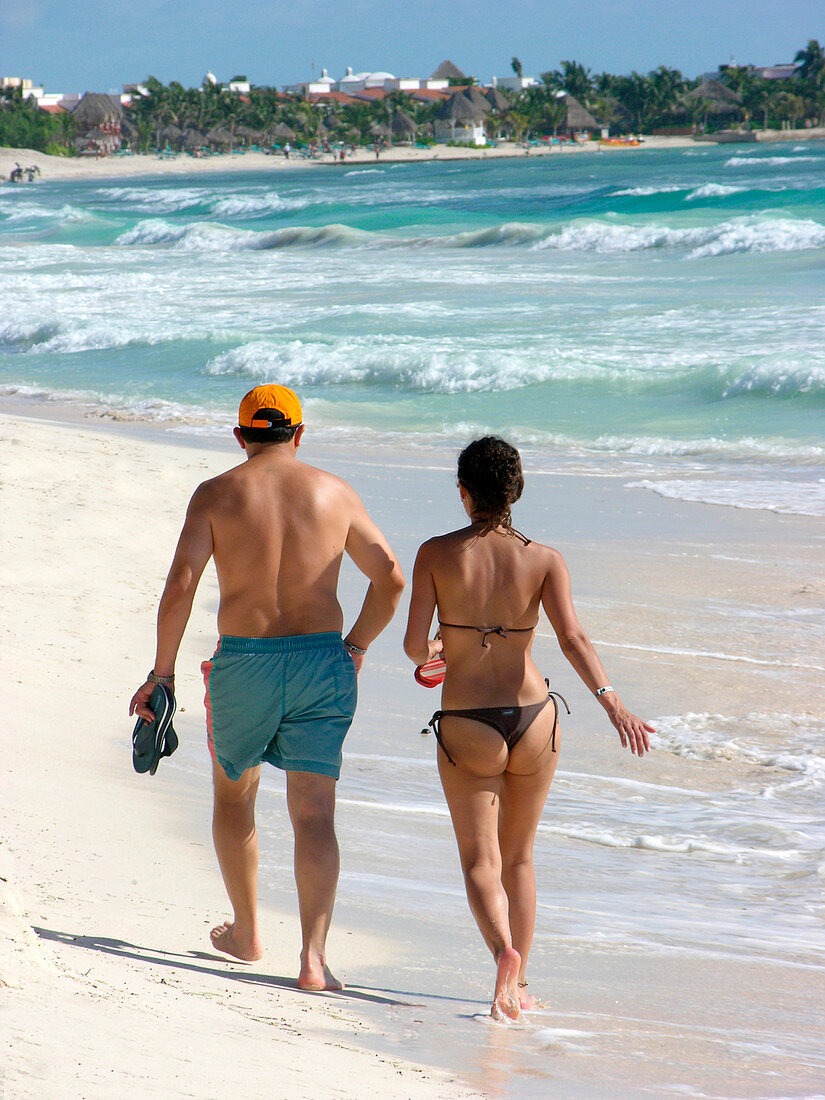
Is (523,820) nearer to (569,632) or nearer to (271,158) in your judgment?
(569,632)

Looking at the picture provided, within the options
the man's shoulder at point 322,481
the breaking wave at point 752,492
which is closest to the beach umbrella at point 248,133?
the breaking wave at point 752,492

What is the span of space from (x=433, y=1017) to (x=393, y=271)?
25.6 m

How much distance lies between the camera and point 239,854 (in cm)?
305

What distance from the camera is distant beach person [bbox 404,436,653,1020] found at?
9.52ft

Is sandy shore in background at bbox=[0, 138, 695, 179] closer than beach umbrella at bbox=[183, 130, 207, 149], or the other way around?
sandy shore in background at bbox=[0, 138, 695, 179]

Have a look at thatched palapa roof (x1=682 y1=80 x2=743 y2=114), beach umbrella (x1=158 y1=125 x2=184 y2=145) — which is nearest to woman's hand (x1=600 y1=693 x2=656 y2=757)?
thatched palapa roof (x1=682 y1=80 x2=743 y2=114)

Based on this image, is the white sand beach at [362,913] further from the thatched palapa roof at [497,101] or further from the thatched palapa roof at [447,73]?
the thatched palapa roof at [447,73]

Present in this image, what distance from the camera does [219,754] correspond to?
3.02 m

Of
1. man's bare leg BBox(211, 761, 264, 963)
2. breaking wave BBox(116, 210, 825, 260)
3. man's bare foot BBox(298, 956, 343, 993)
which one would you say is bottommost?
man's bare foot BBox(298, 956, 343, 993)

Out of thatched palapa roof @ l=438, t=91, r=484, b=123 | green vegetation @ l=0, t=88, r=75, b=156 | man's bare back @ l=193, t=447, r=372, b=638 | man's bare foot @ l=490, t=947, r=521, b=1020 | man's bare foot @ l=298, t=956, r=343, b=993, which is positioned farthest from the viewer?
thatched palapa roof @ l=438, t=91, r=484, b=123

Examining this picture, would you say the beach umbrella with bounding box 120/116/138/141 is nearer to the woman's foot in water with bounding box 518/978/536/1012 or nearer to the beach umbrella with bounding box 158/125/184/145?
the beach umbrella with bounding box 158/125/184/145

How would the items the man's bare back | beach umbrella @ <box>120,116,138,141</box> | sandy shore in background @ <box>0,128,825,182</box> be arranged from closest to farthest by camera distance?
the man's bare back
sandy shore in background @ <box>0,128,825,182</box>
beach umbrella @ <box>120,116,138,141</box>

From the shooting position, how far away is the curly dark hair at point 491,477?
9.48 ft

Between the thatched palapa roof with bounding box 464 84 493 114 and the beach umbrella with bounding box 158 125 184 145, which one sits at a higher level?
the thatched palapa roof with bounding box 464 84 493 114
